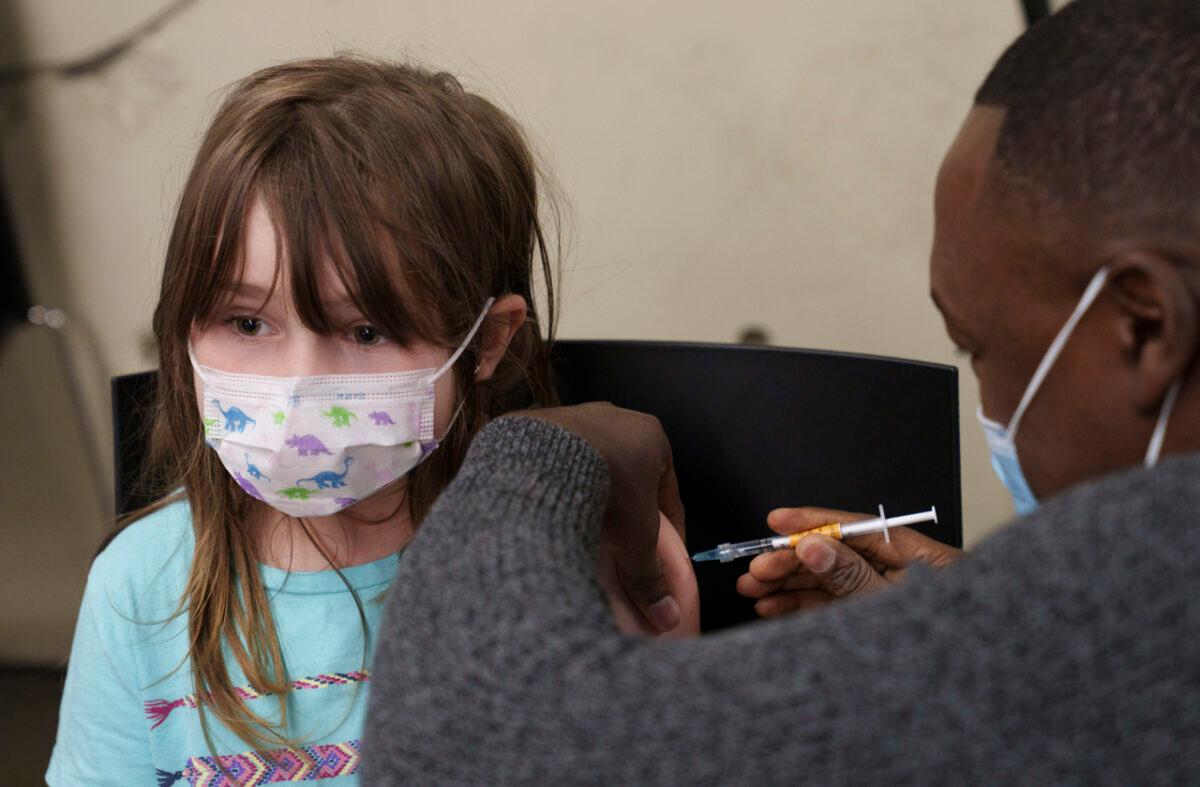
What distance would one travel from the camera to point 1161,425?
0.62 metres

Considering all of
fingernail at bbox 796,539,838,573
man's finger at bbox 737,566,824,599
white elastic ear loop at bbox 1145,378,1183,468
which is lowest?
man's finger at bbox 737,566,824,599

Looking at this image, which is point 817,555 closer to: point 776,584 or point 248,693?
point 776,584

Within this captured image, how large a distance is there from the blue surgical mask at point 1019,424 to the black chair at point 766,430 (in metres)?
0.19

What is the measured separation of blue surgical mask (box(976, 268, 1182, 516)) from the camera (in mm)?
608

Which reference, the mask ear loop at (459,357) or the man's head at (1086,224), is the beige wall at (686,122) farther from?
the man's head at (1086,224)

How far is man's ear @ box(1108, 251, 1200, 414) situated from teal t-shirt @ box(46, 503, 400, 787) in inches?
29.1

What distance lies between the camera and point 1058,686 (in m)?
0.49

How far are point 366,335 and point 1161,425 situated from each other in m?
0.64

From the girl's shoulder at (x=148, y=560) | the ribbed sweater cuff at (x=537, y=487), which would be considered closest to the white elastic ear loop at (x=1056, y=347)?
the ribbed sweater cuff at (x=537, y=487)

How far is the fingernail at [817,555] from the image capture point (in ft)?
3.24

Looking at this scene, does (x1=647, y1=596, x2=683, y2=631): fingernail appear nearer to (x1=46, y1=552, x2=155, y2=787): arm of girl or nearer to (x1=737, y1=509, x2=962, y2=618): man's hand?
(x1=737, y1=509, x2=962, y2=618): man's hand

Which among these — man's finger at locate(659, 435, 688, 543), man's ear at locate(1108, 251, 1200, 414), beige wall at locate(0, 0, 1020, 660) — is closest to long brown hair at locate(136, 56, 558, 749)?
man's finger at locate(659, 435, 688, 543)

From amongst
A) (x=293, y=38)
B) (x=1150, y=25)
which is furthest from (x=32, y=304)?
(x=1150, y=25)

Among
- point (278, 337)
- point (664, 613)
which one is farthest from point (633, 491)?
point (278, 337)
